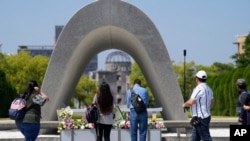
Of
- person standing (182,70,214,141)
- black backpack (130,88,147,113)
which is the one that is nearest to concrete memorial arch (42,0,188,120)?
black backpack (130,88,147,113)

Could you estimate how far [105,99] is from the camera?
11047 mm

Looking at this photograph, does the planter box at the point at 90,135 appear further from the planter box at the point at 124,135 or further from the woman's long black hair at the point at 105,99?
the woman's long black hair at the point at 105,99

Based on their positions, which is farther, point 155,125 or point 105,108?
point 155,125

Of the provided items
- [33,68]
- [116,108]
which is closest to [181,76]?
[33,68]

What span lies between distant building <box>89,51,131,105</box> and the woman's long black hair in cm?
10135

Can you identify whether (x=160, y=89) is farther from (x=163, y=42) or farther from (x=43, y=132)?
(x=43, y=132)

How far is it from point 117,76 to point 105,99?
364 feet

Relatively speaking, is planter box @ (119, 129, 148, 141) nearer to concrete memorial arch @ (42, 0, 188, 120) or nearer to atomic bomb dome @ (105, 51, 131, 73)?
concrete memorial arch @ (42, 0, 188, 120)

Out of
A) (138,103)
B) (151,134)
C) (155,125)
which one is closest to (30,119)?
(138,103)

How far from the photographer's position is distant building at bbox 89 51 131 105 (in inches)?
4649

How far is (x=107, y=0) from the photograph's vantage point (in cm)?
1911

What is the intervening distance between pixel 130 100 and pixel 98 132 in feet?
4.94

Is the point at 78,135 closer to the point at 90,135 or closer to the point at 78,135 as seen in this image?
the point at 78,135

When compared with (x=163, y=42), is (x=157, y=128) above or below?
below
